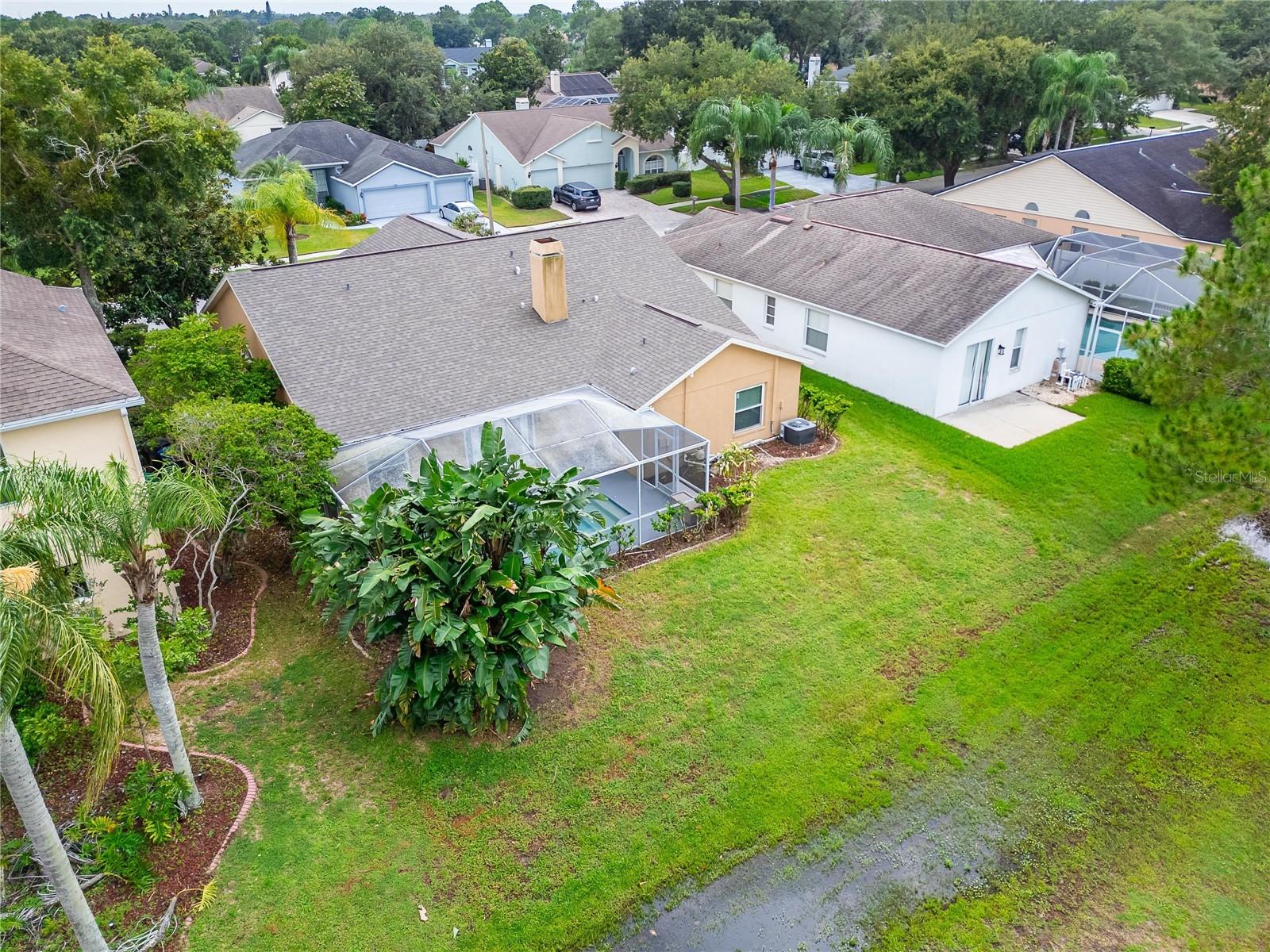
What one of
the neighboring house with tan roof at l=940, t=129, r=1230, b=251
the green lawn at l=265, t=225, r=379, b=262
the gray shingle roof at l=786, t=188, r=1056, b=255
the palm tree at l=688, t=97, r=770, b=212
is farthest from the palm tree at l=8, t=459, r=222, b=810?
the palm tree at l=688, t=97, r=770, b=212

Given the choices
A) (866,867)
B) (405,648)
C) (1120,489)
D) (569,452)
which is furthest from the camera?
(1120,489)

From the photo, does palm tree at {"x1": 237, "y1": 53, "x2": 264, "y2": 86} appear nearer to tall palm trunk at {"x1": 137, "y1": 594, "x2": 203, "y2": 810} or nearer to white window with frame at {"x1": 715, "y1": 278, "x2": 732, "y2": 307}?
white window with frame at {"x1": 715, "y1": 278, "x2": 732, "y2": 307}

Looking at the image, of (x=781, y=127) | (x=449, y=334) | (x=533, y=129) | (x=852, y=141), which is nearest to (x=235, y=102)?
(x=533, y=129)

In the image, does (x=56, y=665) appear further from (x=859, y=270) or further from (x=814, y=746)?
(x=859, y=270)

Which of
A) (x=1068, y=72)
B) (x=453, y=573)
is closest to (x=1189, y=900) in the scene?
(x=453, y=573)

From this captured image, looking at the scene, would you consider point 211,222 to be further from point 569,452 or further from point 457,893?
point 457,893
